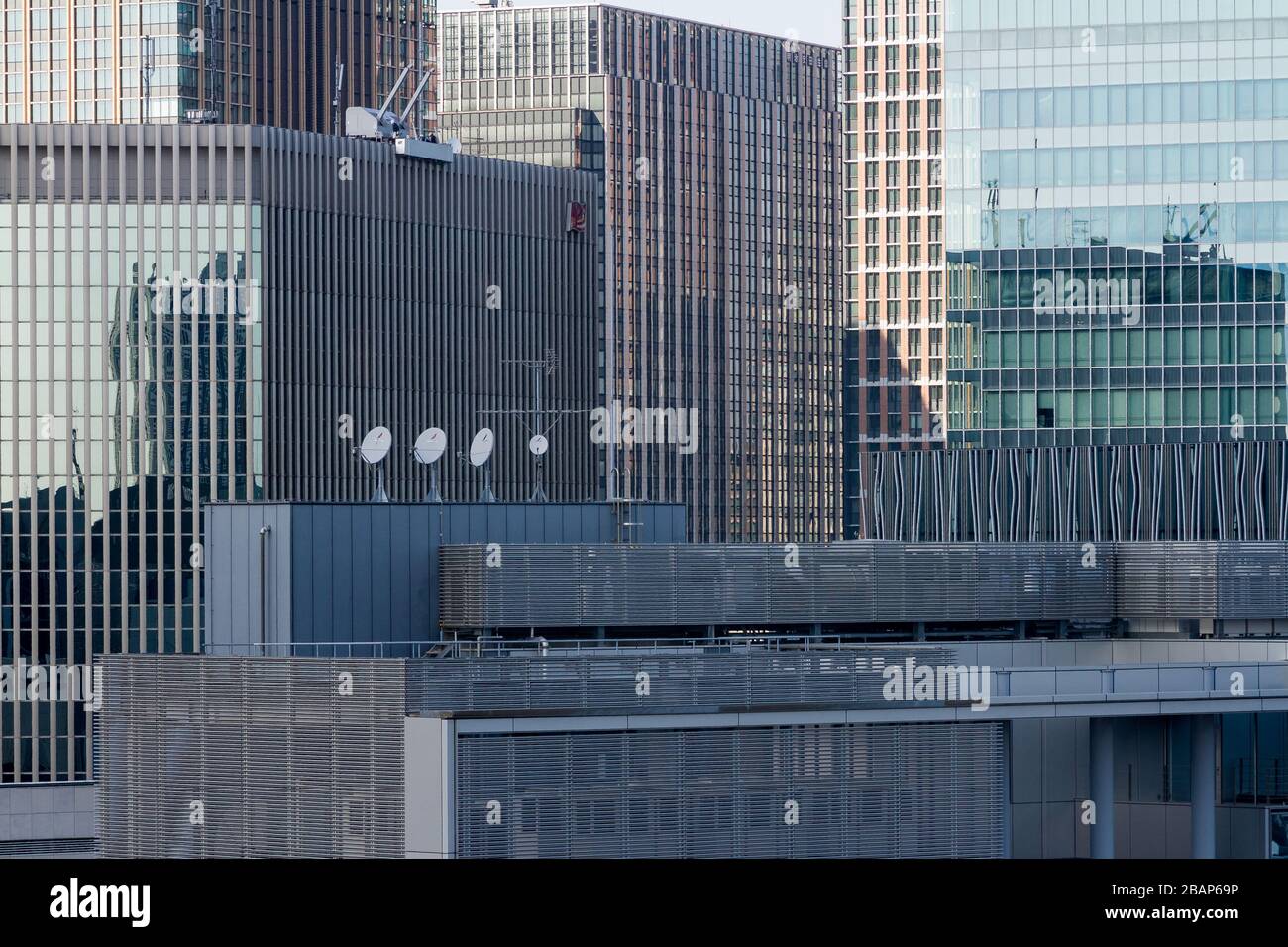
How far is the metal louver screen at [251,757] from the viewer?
55.4 meters

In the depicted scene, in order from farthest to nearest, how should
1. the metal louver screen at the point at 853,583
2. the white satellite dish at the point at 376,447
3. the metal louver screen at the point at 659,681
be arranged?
1. the metal louver screen at the point at 853,583
2. the white satellite dish at the point at 376,447
3. the metal louver screen at the point at 659,681

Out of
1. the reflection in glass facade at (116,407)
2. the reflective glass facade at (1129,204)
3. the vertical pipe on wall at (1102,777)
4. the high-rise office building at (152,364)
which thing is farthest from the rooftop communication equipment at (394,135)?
the vertical pipe on wall at (1102,777)

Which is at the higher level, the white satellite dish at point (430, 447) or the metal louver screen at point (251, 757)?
the white satellite dish at point (430, 447)

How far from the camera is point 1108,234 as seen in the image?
154m

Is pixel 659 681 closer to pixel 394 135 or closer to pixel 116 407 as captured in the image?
pixel 116 407

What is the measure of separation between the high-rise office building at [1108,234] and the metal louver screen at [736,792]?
3406 inches

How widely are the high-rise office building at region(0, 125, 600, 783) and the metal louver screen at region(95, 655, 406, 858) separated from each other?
117 meters

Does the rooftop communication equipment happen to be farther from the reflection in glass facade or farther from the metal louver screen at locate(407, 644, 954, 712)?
the metal louver screen at locate(407, 644, 954, 712)

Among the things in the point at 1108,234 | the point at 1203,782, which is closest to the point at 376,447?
the point at 1203,782

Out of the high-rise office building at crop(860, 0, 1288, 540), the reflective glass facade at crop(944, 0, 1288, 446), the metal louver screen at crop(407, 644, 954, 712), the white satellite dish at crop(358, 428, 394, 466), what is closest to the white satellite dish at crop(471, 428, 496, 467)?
the white satellite dish at crop(358, 428, 394, 466)

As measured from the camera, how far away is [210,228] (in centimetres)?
18438

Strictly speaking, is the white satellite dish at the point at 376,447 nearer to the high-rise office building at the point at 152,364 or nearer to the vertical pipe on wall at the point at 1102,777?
the vertical pipe on wall at the point at 1102,777
